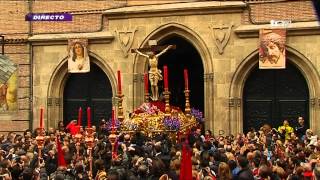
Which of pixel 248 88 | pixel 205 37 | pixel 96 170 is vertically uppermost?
pixel 205 37

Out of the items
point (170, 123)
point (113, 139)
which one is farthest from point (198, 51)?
point (113, 139)

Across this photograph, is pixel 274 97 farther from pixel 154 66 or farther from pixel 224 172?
pixel 224 172

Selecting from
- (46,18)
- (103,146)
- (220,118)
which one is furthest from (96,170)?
(46,18)

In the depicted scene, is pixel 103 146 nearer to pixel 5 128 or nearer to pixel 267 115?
pixel 267 115

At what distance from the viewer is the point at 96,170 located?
10781 millimetres

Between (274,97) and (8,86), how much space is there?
35.4 feet

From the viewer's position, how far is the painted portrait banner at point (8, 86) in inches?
1027

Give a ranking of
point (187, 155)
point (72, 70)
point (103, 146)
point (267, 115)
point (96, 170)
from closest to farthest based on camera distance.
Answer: point (187, 155)
point (96, 170)
point (103, 146)
point (267, 115)
point (72, 70)

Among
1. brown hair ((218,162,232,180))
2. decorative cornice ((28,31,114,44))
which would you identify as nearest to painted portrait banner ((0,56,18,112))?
decorative cornice ((28,31,114,44))

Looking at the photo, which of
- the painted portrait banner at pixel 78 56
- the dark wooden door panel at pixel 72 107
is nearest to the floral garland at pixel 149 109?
the painted portrait banner at pixel 78 56

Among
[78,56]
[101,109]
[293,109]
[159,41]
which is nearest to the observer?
[293,109]

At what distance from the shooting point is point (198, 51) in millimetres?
23812

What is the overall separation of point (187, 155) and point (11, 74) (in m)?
19.7

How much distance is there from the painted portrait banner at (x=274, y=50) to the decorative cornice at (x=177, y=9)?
5.01 ft
